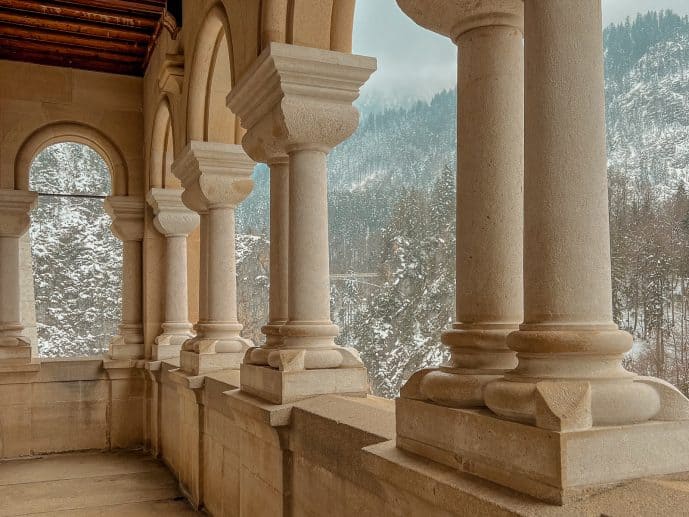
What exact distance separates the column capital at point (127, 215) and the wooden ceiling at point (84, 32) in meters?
1.39

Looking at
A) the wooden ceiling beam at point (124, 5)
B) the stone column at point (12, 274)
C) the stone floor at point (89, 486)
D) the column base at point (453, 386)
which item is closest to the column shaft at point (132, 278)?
the stone column at point (12, 274)

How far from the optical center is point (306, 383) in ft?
10.5

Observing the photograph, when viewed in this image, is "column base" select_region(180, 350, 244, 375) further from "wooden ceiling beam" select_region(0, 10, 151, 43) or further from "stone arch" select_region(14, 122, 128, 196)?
"wooden ceiling beam" select_region(0, 10, 151, 43)

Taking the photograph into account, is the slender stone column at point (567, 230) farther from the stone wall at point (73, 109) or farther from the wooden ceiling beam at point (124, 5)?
the stone wall at point (73, 109)

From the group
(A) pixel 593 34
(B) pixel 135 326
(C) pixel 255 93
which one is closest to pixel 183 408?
(B) pixel 135 326

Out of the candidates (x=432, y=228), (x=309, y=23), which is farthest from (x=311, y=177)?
(x=432, y=228)

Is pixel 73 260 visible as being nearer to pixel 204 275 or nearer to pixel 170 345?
pixel 170 345

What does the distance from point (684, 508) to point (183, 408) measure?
14.9ft

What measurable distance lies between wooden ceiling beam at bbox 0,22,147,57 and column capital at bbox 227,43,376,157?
426 centimetres

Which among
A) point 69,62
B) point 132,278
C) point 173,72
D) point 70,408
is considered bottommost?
point 70,408

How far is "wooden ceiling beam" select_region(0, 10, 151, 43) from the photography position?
6492 mm

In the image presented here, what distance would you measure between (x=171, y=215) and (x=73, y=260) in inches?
368

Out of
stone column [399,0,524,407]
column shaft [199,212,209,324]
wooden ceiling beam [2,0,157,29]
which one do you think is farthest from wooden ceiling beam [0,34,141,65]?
stone column [399,0,524,407]

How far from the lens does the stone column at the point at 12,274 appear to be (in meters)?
6.82
